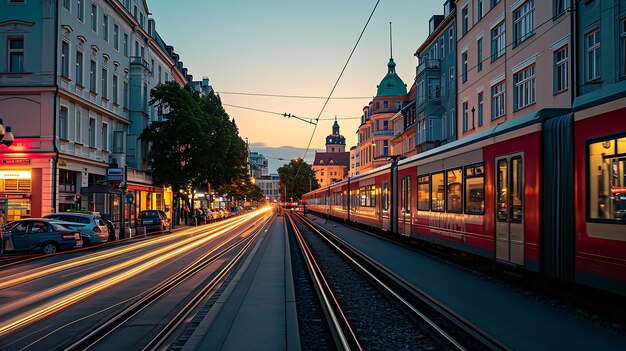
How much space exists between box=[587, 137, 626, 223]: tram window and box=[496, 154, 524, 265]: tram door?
2.53 m

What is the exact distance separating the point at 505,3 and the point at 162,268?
21.8 m

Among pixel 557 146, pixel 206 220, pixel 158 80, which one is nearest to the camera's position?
pixel 557 146

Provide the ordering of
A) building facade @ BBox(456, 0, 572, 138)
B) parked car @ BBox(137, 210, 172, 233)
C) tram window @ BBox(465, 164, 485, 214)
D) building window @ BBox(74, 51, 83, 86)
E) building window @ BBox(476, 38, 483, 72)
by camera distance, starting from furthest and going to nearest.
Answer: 1. parked car @ BBox(137, 210, 172, 233)
2. building window @ BBox(74, 51, 83, 86)
3. building window @ BBox(476, 38, 483, 72)
4. building facade @ BBox(456, 0, 572, 138)
5. tram window @ BBox(465, 164, 485, 214)

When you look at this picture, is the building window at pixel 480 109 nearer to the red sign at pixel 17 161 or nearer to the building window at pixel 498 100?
the building window at pixel 498 100

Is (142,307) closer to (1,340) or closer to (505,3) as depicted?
(1,340)

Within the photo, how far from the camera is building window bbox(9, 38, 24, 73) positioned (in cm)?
3281

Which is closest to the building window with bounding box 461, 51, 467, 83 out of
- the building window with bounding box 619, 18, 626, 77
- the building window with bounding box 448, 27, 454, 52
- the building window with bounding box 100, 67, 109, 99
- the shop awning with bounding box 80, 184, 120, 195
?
the building window with bounding box 448, 27, 454, 52

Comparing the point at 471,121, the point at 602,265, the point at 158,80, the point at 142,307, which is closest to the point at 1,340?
the point at 142,307

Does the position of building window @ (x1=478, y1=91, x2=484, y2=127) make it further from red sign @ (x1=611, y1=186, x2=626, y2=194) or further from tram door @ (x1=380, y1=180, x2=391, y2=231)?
red sign @ (x1=611, y1=186, x2=626, y2=194)

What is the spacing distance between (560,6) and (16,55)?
92.5 feet

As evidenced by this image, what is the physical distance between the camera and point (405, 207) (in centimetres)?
2308

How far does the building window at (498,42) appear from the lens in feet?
101

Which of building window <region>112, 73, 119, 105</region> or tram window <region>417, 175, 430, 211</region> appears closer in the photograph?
tram window <region>417, 175, 430, 211</region>

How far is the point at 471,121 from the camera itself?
36.0 m
